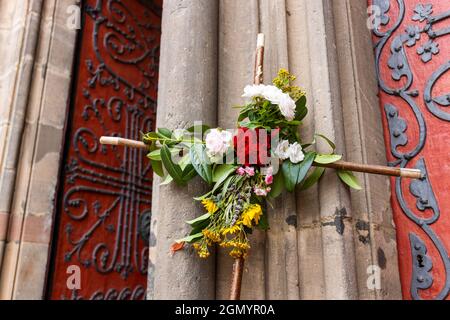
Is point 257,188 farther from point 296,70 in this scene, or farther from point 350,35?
point 350,35

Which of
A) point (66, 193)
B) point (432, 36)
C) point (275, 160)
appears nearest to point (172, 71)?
point (275, 160)

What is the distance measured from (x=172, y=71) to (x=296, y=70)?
327 millimetres

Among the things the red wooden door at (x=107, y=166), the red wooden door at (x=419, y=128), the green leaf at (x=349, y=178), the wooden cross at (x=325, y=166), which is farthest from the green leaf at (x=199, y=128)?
the red wooden door at (x=107, y=166)

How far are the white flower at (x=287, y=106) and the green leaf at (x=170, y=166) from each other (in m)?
0.27

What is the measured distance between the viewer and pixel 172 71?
1.14 metres

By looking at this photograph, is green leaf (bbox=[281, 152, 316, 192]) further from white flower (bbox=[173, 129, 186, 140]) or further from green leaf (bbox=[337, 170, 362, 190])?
white flower (bbox=[173, 129, 186, 140])

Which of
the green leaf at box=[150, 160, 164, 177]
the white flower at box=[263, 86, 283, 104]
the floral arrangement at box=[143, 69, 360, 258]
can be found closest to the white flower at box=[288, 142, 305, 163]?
the floral arrangement at box=[143, 69, 360, 258]

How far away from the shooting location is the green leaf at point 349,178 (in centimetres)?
94

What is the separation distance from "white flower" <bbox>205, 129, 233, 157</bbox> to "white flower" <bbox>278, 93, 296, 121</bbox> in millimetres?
129

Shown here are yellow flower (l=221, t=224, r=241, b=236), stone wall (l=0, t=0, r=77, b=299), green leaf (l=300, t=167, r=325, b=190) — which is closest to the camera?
yellow flower (l=221, t=224, r=241, b=236)

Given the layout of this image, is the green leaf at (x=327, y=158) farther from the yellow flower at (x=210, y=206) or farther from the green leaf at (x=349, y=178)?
the yellow flower at (x=210, y=206)

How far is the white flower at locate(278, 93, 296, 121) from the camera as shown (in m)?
0.94

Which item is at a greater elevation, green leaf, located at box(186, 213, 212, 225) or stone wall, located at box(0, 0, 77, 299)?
stone wall, located at box(0, 0, 77, 299)

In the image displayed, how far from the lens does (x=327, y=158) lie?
938 mm
